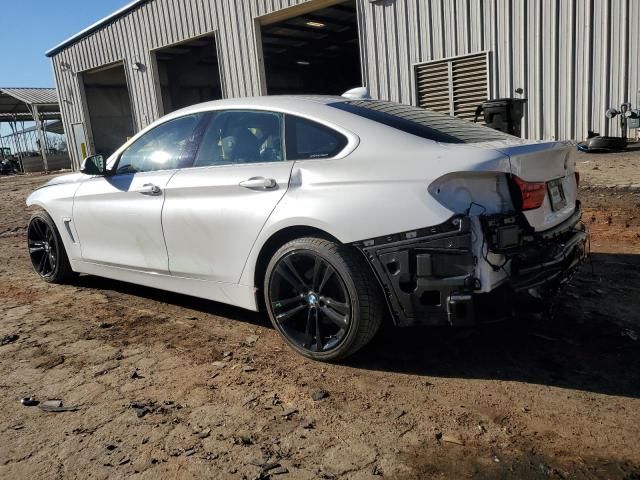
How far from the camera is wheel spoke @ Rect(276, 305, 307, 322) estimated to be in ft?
10.6

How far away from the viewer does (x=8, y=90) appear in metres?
27.9

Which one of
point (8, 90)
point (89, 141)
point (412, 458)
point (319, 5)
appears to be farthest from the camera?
point (8, 90)

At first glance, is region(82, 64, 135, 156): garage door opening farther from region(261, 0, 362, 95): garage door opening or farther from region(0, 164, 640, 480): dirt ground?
region(0, 164, 640, 480): dirt ground

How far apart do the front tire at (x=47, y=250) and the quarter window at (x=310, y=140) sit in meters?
2.91

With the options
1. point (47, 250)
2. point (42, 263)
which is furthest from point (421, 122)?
point (42, 263)

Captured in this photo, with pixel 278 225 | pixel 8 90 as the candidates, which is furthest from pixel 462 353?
pixel 8 90

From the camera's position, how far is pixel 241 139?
11.8 feet

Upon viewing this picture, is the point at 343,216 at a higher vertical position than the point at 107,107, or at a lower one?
lower

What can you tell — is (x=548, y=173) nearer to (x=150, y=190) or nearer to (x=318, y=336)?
(x=318, y=336)

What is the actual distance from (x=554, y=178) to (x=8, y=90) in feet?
103

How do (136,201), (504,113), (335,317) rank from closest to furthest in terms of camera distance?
(335,317) → (136,201) → (504,113)

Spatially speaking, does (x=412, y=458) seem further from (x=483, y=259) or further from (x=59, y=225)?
(x=59, y=225)

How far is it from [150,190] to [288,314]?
1.51 meters

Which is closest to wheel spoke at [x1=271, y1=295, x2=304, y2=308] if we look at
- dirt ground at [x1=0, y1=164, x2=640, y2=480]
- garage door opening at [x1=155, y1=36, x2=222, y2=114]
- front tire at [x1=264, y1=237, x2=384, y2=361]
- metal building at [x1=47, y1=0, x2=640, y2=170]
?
front tire at [x1=264, y1=237, x2=384, y2=361]
